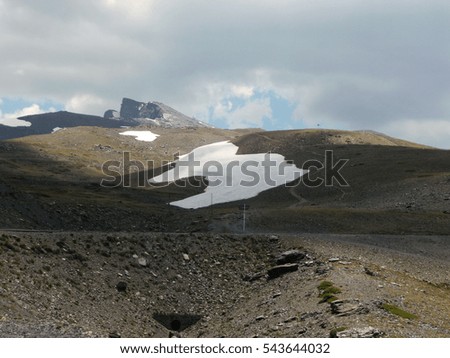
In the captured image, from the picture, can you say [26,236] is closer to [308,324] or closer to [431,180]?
[308,324]

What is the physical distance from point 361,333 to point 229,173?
11648cm

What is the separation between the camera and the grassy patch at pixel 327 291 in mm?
36688

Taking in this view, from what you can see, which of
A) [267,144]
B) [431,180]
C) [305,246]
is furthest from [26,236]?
[267,144]

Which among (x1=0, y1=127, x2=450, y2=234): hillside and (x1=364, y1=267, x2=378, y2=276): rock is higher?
(x1=0, y1=127, x2=450, y2=234): hillside

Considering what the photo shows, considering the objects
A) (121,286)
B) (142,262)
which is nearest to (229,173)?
(142,262)

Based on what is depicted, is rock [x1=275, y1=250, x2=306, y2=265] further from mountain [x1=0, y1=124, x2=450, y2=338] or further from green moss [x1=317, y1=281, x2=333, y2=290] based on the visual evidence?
green moss [x1=317, y1=281, x2=333, y2=290]

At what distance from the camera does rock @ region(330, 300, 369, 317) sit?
3288cm

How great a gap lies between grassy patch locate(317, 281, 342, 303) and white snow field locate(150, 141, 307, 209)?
6652 cm

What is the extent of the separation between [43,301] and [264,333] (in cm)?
1413

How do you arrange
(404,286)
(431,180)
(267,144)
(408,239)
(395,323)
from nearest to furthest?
1. (395,323)
2. (404,286)
3. (408,239)
4. (431,180)
5. (267,144)

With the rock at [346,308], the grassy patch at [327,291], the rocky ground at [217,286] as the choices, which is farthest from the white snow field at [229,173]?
the rock at [346,308]

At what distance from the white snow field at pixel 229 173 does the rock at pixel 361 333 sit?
253 feet

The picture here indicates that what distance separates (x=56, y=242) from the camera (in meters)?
45.8

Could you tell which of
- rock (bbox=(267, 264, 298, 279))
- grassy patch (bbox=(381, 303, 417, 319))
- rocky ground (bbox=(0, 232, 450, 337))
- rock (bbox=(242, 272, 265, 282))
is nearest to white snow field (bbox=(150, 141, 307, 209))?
rocky ground (bbox=(0, 232, 450, 337))
